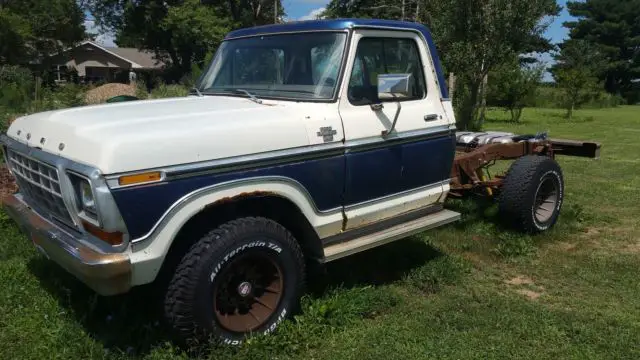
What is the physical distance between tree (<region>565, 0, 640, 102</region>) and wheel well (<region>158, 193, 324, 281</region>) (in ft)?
176

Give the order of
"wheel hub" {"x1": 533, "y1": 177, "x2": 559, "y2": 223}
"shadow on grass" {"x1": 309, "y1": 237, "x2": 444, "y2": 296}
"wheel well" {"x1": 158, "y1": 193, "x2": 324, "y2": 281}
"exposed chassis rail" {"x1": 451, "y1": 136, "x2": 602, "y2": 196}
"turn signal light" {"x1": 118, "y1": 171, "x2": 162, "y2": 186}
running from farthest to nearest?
1. "wheel hub" {"x1": 533, "y1": 177, "x2": 559, "y2": 223}
2. "exposed chassis rail" {"x1": 451, "y1": 136, "x2": 602, "y2": 196}
3. "shadow on grass" {"x1": 309, "y1": 237, "x2": 444, "y2": 296}
4. "wheel well" {"x1": 158, "y1": 193, "x2": 324, "y2": 281}
5. "turn signal light" {"x1": 118, "y1": 171, "x2": 162, "y2": 186}

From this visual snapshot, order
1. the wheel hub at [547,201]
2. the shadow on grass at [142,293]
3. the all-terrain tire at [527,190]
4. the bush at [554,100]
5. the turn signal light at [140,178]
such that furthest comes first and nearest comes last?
1. the bush at [554,100]
2. the wheel hub at [547,201]
3. the all-terrain tire at [527,190]
4. the shadow on grass at [142,293]
5. the turn signal light at [140,178]

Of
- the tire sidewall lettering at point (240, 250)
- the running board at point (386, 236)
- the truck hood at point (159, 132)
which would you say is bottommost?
the running board at point (386, 236)

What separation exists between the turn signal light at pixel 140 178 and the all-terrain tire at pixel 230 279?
1.70ft

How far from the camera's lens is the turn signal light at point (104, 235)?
3.04 m

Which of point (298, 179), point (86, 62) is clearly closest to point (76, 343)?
point (298, 179)

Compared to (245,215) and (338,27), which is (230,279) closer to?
(245,215)

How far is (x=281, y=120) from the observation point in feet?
12.1

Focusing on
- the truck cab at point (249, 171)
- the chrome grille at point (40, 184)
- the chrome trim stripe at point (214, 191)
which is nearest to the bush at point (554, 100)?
the truck cab at point (249, 171)

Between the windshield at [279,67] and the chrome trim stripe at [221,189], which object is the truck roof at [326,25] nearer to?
the windshield at [279,67]


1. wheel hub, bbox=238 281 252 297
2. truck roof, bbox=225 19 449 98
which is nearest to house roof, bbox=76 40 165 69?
truck roof, bbox=225 19 449 98

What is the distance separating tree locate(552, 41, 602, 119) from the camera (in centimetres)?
2653

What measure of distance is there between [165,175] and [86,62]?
47304mm

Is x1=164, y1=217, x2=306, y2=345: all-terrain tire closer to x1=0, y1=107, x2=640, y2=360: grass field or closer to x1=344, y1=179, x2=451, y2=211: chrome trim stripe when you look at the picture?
x1=0, y1=107, x2=640, y2=360: grass field
